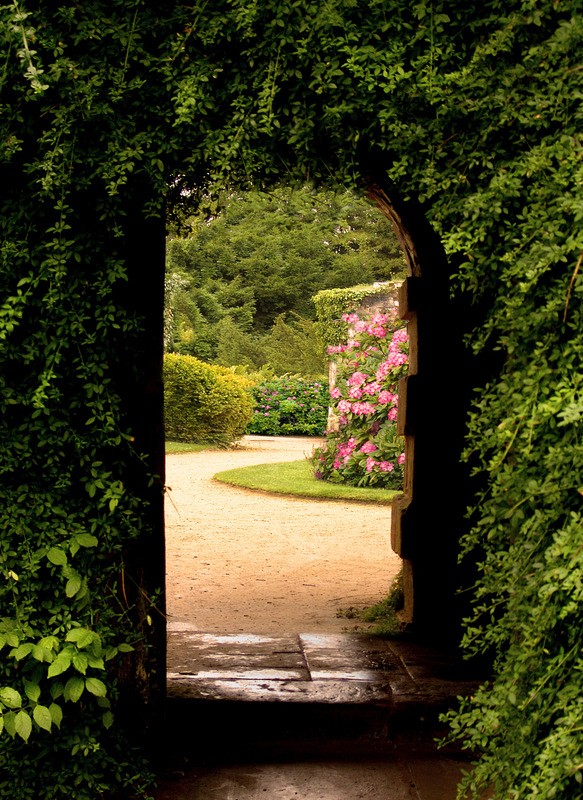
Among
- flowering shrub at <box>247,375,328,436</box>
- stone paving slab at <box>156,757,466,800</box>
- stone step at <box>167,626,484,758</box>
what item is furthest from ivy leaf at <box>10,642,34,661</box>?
flowering shrub at <box>247,375,328,436</box>

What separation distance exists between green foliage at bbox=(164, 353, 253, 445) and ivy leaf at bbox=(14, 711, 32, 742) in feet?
47.2

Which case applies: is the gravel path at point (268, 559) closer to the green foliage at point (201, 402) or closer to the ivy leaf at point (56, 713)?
the ivy leaf at point (56, 713)

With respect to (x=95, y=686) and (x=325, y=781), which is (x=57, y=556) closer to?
(x=95, y=686)

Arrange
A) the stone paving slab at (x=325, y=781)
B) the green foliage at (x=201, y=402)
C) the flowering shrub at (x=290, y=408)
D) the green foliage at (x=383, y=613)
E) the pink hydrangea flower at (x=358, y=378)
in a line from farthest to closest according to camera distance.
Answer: the flowering shrub at (x=290, y=408) → the green foliage at (x=201, y=402) → the pink hydrangea flower at (x=358, y=378) → the green foliage at (x=383, y=613) → the stone paving slab at (x=325, y=781)

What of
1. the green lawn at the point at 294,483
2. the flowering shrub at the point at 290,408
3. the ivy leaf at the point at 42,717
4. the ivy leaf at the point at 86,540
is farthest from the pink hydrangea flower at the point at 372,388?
the flowering shrub at the point at 290,408

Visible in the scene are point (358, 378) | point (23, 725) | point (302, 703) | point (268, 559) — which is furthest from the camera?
point (358, 378)

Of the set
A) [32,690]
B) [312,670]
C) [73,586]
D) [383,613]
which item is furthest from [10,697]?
[383,613]

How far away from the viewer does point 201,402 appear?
17.4 meters

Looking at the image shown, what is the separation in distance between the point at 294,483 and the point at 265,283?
76.7 ft

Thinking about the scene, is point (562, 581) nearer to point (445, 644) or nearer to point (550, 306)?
point (550, 306)

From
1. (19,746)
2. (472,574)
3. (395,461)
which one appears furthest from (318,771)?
(395,461)

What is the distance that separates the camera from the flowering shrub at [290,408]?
2244 centimetres

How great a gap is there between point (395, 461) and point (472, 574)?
6.52 meters

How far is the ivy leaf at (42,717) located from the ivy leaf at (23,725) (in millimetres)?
26
